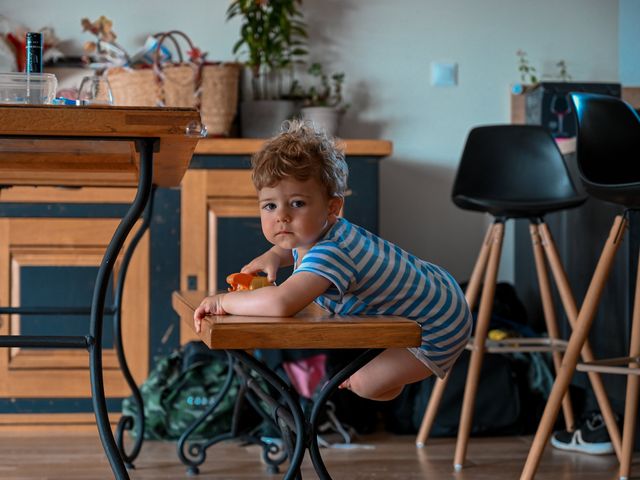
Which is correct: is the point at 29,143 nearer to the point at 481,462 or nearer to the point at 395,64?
the point at 481,462

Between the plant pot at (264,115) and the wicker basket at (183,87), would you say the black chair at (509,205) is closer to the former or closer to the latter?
the plant pot at (264,115)

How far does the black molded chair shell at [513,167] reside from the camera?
3.12 m

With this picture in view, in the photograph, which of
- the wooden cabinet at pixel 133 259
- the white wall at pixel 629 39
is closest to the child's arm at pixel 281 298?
the wooden cabinet at pixel 133 259

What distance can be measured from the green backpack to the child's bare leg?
131 cm

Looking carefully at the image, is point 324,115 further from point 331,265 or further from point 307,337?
point 307,337

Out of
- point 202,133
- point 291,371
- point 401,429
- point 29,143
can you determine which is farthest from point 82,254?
point 202,133

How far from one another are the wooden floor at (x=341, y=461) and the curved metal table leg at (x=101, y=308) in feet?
2.83

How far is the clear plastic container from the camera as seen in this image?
1877 mm

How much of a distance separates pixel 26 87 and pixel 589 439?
191 centimetres

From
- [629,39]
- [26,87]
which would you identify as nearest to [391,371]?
[26,87]

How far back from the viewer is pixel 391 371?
180 centimetres

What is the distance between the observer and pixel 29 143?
6.13 ft

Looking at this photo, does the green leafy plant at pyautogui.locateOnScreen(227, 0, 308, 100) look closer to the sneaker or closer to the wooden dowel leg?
the wooden dowel leg

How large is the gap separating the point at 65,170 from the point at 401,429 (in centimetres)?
156
